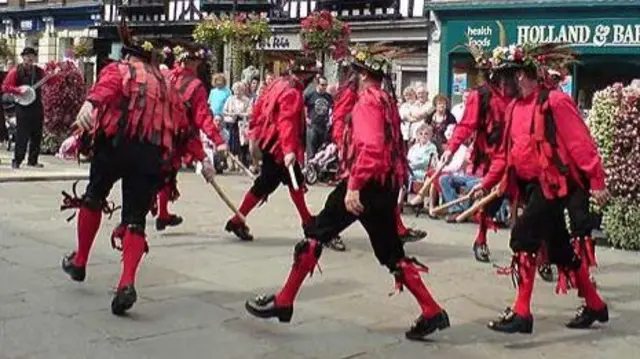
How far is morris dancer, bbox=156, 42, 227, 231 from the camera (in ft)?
26.7

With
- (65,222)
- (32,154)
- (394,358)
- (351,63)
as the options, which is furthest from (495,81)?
(32,154)

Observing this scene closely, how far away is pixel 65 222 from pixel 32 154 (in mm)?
5903

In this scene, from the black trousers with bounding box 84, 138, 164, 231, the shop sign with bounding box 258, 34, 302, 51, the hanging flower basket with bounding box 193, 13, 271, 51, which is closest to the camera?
the black trousers with bounding box 84, 138, 164, 231

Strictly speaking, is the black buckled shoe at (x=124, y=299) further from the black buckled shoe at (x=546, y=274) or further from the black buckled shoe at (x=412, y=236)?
the black buckled shoe at (x=412, y=236)

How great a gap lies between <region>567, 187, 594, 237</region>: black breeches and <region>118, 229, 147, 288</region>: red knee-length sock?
2663mm

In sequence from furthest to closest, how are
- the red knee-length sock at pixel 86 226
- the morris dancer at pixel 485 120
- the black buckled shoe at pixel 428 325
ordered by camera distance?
the morris dancer at pixel 485 120 < the red knee-length sock at pixel 86 226 < the black buckled shoe at pixel 428 325

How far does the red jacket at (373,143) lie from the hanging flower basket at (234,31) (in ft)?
52.5

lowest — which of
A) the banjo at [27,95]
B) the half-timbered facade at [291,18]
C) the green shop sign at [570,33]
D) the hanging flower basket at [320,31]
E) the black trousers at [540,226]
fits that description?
the black trousers at [540,226]

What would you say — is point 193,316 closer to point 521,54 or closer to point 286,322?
point 286,322

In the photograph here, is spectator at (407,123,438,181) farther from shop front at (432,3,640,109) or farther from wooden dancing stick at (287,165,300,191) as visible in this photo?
shop front at (432,3,640,109)

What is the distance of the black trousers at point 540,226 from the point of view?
6.17 meters

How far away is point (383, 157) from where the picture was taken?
5691 millimetres

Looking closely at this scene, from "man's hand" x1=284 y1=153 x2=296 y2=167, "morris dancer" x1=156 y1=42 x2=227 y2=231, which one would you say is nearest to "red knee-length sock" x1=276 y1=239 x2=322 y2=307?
"morris dancer" x1=156 y1=42 x2=227 y2=231

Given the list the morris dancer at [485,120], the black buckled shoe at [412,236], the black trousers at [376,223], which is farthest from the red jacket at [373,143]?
the black buckled shoe at [412,236]
